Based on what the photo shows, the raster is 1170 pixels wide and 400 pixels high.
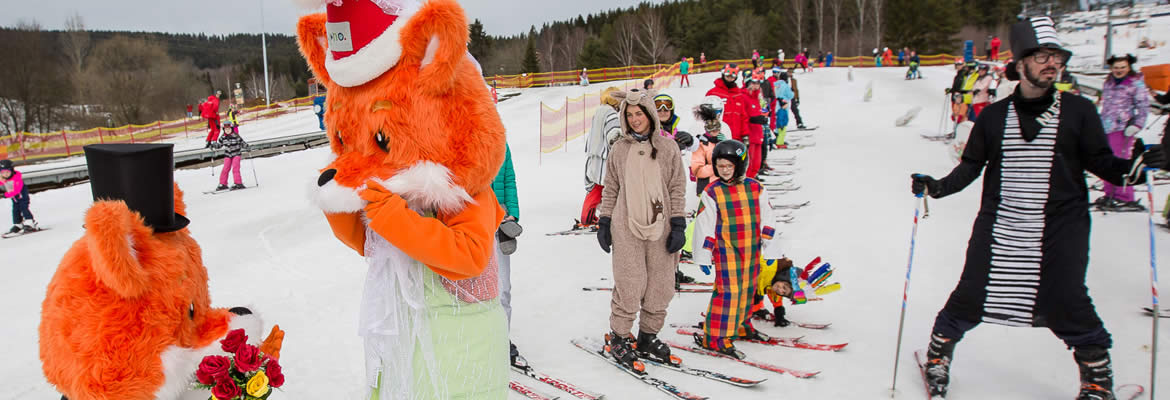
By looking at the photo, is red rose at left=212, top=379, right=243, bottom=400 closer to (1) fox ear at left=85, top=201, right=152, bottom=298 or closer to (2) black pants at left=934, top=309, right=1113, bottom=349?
(1) fox ear at left=85, top=201, right=152, bottom=298

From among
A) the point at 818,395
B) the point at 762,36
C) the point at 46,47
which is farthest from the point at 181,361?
the point at 762,36

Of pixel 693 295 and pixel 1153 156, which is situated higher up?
pixel 1153 156

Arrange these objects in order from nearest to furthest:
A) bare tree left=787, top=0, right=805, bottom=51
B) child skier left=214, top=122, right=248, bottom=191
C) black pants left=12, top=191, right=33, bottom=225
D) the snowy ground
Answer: the snowy ground
black pants left=12, top=191, right=33, bottom=225
child skier left=214, top=122, right=248, bottom=191
bare tree left=787, top=0, right=805, bottom=51

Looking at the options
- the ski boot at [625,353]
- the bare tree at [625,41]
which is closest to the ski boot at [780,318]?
the ski boot at [625,353]

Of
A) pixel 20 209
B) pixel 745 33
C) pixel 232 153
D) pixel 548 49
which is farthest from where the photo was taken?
pixel 548 49

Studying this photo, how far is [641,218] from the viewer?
3.84m

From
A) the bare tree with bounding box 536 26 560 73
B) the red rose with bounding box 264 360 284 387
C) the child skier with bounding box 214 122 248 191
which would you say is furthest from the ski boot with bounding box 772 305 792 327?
the bare tree with bounding box 536 26 560 73

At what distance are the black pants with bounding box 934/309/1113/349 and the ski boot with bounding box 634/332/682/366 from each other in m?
1.55

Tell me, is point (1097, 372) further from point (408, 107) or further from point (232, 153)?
point (232, 153)

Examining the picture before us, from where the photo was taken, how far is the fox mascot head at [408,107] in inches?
71.1

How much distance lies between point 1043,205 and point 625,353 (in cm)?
241

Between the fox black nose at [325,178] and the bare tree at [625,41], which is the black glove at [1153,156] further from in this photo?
the bare tree at [625,41]

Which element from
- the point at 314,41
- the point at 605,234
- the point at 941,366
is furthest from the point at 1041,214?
the point at 314,41

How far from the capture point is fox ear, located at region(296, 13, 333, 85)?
6.93 feet
